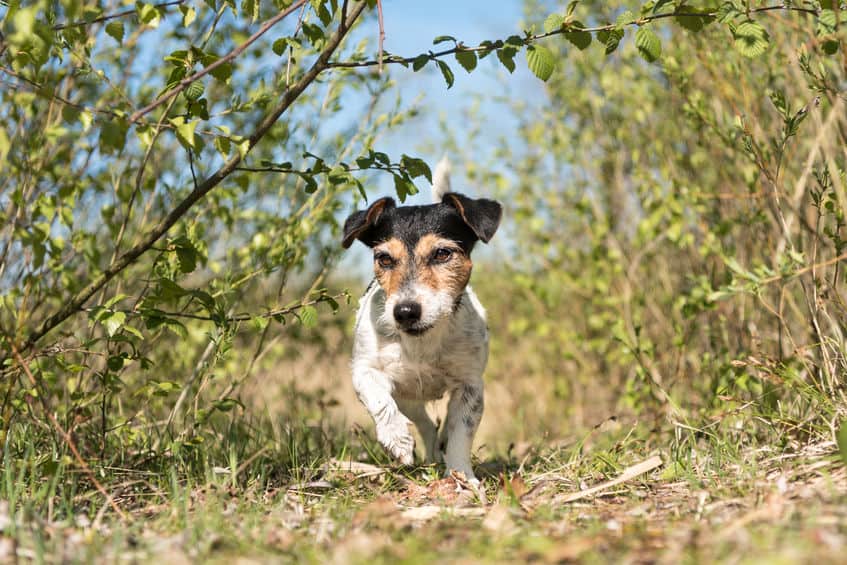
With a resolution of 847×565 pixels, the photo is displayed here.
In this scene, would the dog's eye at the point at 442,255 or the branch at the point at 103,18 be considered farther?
the dog's eye at the point at 442,255

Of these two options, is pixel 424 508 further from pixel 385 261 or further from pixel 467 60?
pixel 467 60

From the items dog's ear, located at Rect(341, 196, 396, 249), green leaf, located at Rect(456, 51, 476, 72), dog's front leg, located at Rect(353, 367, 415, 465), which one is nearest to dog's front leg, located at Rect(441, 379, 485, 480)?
dog's front leg, located at Rect(353, 367, 415, 465)

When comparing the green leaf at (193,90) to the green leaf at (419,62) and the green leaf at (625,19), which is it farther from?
the green leaf at (625,19)

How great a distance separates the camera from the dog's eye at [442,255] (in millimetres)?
4461

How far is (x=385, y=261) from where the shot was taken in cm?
448

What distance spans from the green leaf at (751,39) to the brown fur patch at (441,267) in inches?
72.6

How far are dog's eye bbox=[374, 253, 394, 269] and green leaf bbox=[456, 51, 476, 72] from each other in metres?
1.43

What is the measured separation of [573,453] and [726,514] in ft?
5.04

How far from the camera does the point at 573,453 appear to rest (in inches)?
169

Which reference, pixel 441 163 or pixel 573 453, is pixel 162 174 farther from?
pixel 573 453

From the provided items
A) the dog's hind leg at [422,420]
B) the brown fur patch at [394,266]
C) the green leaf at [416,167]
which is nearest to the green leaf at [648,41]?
the green leaf at [416,167]

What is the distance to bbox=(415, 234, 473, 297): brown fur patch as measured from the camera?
434 cm

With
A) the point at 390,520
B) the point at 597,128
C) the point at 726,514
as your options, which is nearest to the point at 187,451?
the point at 390,520

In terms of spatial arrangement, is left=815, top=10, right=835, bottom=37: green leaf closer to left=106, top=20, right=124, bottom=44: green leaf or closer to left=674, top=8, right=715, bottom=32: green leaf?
left=674, top=8, right=715, bottom=32: green leaf
